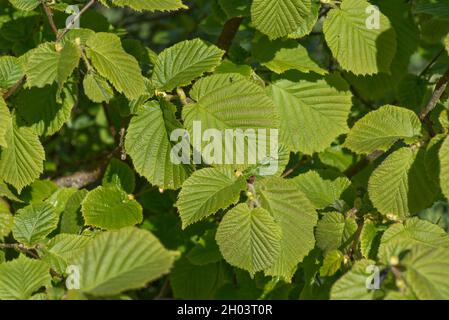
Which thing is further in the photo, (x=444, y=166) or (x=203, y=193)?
(x=203, y=193)

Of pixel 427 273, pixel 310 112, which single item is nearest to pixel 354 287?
pixel 427 273

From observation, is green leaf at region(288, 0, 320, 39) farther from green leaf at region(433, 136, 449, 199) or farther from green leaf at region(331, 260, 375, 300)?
green leaf at region(331, 260, 375, 300)

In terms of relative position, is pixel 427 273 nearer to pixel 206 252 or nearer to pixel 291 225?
pixel 291 225

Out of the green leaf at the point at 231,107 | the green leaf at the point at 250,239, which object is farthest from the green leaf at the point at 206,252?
the green leaf at the point at 231,107

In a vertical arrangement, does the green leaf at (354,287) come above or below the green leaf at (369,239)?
above

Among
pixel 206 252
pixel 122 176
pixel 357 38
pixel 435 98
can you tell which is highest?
pixel 357 38

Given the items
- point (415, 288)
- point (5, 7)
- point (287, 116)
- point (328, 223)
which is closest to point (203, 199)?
point (328, 223)

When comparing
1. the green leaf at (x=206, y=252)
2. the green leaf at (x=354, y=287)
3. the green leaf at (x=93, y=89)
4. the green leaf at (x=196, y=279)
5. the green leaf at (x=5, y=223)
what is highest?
the green leaf at (x=93, y=89)

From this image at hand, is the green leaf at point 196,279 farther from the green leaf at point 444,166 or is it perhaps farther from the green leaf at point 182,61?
the green leaf at point 444,166
